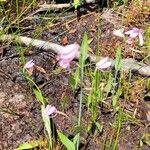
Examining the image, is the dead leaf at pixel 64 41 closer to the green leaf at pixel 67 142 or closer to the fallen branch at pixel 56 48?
the fallen branch at pixel 56 48

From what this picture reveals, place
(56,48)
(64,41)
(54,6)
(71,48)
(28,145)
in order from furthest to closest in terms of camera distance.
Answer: (54,6)
(64,41)
(56,48)
(28,145)
(71,48)

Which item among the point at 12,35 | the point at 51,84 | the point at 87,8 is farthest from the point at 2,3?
the point at 51,84

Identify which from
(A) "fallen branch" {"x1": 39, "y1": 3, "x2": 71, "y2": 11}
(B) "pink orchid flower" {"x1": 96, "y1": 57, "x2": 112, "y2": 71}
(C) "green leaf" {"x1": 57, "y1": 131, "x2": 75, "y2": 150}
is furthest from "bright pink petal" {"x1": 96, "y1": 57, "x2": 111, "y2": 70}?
(A) "fallen branch" {"x1": 39, "y1": 3, "x2": 71, "y2": 11}

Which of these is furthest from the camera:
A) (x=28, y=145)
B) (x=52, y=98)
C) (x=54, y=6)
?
(x=54, y=6)

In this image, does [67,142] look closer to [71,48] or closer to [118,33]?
[71,48]

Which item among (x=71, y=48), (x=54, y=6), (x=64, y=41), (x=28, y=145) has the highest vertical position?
(x=71, y=48)

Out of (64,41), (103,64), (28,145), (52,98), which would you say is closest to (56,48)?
(64,41)

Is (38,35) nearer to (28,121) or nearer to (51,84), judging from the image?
(51,84)
